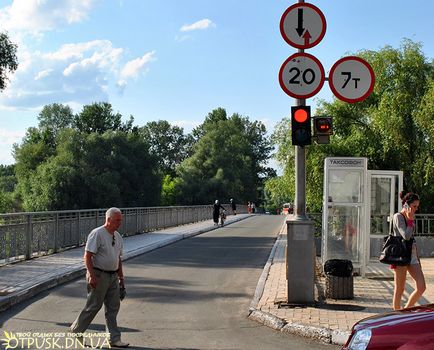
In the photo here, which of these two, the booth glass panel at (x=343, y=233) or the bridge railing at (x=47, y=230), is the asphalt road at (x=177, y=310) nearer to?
the booth glass panel at (x=343, y=233)

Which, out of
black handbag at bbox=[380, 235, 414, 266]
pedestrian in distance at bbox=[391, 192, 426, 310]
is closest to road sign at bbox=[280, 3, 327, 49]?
pedestrian in distance at bbox=[391, 192, 426, 310]

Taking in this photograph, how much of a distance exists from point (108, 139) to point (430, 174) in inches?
1927

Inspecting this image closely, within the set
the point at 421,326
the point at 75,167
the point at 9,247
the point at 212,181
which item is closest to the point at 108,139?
the point at 75,167

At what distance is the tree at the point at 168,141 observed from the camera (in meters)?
128

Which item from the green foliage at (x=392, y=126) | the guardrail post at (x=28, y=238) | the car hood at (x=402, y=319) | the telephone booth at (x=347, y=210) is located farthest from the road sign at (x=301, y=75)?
the green foliage at (x=392, y=126)

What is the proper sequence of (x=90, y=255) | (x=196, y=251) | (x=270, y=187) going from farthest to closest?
(x=270, y=187), (x=196, y=251), (x=90, y=255)

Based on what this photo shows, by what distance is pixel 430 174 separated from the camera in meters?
19.4

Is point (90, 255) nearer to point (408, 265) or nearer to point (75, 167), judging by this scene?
point (408, 265)

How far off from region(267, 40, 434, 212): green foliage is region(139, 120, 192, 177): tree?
105 meters

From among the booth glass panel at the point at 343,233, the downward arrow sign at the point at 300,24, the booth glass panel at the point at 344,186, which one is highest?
the downward arrow sign at the point at 300,24

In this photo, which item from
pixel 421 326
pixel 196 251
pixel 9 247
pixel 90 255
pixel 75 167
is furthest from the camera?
pixel 75 167

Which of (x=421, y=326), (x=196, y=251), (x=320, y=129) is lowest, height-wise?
(x=196, y=251)

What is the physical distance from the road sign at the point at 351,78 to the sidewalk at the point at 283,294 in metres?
3.29

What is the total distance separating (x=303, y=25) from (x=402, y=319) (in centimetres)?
595
